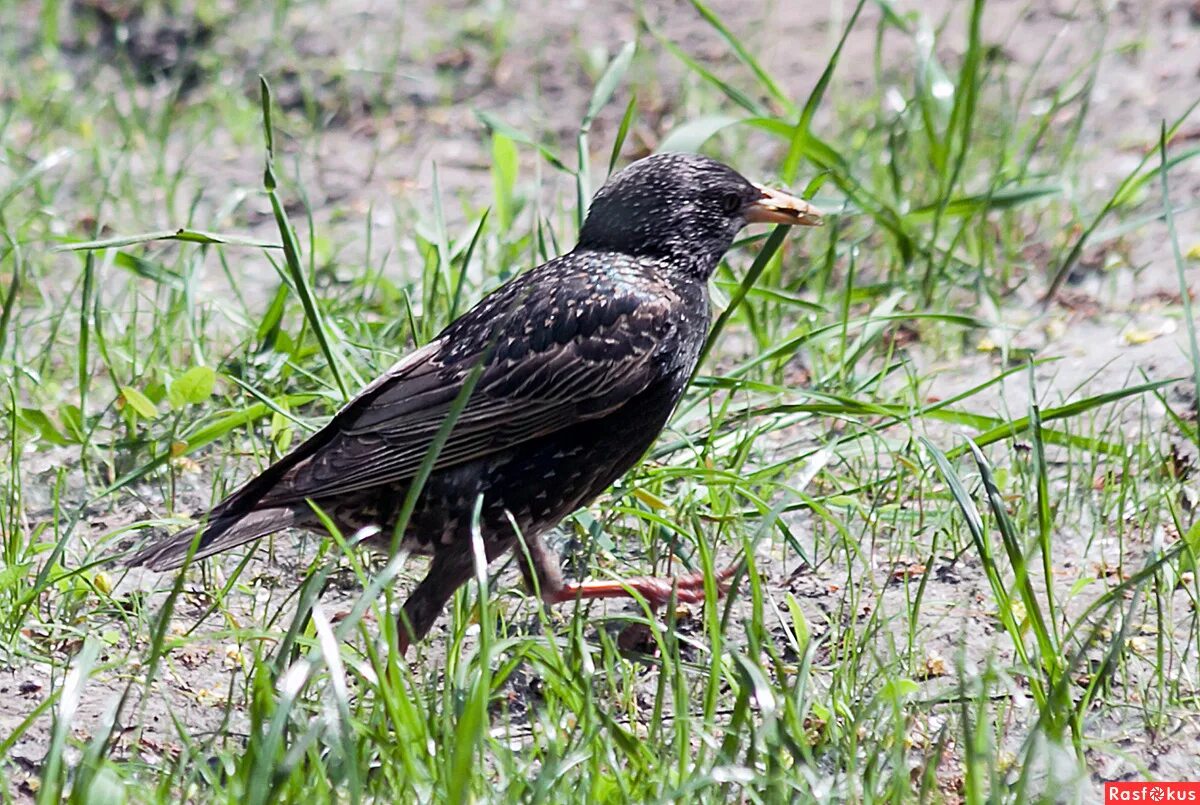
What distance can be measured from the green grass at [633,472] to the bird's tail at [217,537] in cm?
12

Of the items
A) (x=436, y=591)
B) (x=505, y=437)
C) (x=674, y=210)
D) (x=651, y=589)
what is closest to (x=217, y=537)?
(x=436, y=591)

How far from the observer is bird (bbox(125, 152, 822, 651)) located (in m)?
4.02

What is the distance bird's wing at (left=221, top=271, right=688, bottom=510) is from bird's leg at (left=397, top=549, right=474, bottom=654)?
0.82ft

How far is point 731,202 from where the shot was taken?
457 centimetres

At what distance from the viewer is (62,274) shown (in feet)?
20.6

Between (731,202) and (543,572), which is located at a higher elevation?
(731,202)

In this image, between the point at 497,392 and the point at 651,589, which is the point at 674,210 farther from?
the point at 651,589

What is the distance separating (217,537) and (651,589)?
3.53 feet

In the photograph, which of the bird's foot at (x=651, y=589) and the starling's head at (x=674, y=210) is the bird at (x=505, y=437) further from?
the starling's head at (x=674, y=210)

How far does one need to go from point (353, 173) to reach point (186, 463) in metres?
2.45

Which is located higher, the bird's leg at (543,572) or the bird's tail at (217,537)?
the bird's leg at (543,572)

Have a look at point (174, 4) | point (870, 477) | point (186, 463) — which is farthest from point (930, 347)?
point (174, 4)

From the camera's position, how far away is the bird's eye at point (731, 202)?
15.0 ft

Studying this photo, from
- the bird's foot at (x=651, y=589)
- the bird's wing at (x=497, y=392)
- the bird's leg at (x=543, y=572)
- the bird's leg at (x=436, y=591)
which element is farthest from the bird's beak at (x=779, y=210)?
the bird's leg at (x=436, y=591)
